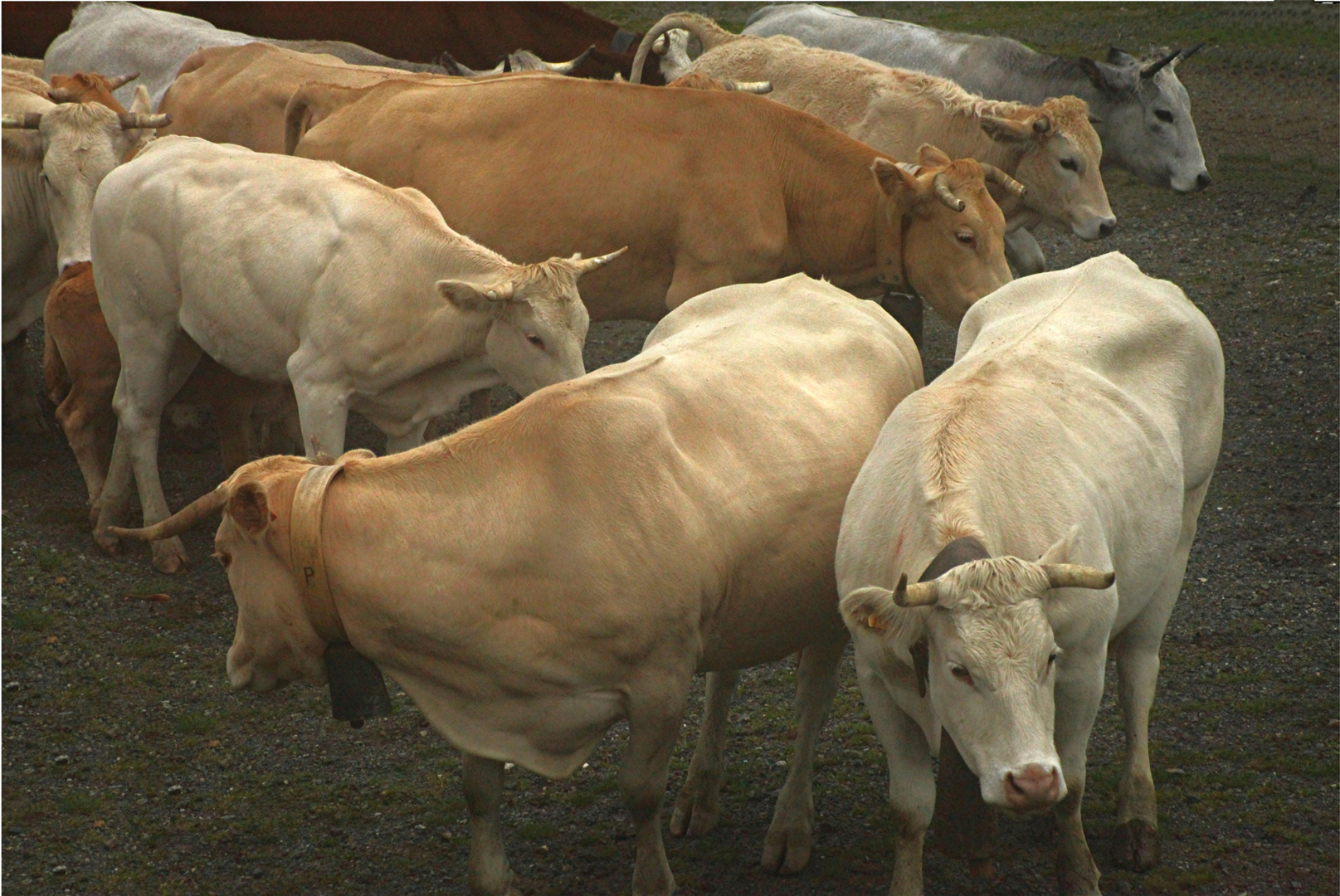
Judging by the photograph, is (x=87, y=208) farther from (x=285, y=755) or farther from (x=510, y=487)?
(x=510, y=487)

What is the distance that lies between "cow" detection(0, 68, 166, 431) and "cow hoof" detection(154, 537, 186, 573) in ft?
6.52

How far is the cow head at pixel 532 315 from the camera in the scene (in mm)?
6293

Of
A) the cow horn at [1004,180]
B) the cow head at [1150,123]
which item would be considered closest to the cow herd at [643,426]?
the cow horn at [1004,180]

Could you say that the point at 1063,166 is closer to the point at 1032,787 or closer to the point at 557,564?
the point at 557,564

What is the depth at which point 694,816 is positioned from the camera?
537cm

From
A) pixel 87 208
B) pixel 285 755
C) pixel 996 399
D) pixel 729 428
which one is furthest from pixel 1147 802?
pixel 87 208

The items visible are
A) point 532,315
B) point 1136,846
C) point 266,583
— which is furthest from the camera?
point 532,315

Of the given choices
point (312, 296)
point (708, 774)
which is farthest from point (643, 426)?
point (312, 296)

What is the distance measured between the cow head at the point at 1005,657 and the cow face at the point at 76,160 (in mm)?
6374

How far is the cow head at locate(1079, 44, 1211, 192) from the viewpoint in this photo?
37.0 ft

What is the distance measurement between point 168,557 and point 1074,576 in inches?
208

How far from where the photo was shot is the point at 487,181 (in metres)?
8.05

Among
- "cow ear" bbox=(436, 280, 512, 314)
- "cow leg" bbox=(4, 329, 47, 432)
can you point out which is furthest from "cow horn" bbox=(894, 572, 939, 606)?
"cow leg" bbox=(4, 329, 47, 432)

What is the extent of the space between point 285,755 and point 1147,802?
3434 mm
